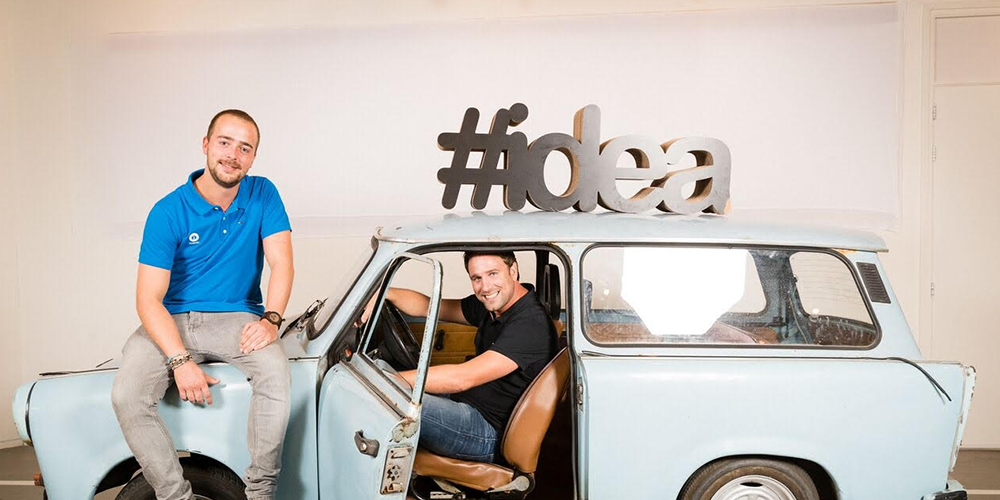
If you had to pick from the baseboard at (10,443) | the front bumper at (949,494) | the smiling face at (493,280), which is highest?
the smiling face at (493,280)

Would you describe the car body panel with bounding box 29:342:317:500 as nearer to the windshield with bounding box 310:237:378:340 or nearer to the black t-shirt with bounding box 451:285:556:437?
the windshield with bounding box 310:237:378:340

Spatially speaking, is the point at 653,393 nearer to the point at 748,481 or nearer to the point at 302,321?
the point at 748,481

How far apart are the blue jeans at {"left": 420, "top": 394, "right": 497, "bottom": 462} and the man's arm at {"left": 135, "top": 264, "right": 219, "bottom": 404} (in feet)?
2.79

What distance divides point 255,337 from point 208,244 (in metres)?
0.49

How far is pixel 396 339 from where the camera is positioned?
3.78 meters

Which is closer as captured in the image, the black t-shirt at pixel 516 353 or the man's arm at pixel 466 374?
the man's arm at pixel 466 374

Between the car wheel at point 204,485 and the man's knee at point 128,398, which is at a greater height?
the man's knee at point 128,398

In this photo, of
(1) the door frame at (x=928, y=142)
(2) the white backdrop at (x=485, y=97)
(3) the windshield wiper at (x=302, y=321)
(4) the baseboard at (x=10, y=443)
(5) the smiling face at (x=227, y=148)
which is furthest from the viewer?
(4) the baseboard at (x=10, y=443)

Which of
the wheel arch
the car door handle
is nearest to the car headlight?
the car door handle

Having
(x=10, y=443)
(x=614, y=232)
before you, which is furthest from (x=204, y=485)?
(x=10, y=443)

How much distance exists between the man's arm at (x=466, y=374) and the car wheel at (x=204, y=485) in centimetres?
82

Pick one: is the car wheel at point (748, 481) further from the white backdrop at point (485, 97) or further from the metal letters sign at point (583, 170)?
the white backdrop at point (485, 97)

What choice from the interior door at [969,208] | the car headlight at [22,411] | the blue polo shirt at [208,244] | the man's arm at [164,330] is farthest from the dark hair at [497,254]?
the interior door at [969,208]

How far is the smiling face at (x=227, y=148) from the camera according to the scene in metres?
3.25
